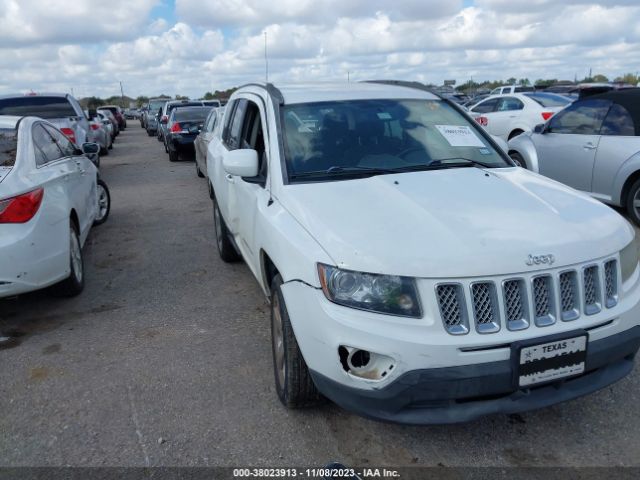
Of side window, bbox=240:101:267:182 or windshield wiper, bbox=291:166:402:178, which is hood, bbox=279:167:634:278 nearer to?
windshield wiper, bbox=291:166:402:178

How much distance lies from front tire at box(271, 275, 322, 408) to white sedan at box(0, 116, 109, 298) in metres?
2.12

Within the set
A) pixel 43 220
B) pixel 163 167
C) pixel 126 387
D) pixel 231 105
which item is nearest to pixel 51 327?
pixel 43 220

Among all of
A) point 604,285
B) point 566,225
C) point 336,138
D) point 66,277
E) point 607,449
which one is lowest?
point 607,449

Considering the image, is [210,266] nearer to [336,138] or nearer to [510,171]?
[336,138]

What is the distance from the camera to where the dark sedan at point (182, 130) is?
1558 centimetres

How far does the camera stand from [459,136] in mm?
4090

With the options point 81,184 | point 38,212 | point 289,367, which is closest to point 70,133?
point 81,184

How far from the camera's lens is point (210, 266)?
6.05 metres

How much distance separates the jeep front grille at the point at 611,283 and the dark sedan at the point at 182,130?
45.2 ft

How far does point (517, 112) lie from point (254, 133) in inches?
407

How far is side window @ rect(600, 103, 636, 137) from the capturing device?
6.90 metres

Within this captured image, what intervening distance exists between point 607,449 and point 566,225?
1142 mm

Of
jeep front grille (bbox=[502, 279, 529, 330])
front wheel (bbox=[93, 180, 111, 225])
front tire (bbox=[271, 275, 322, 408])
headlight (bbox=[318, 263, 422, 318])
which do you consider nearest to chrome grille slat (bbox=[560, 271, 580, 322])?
jeep front grille (bbox=[502, 279, 529, 330])

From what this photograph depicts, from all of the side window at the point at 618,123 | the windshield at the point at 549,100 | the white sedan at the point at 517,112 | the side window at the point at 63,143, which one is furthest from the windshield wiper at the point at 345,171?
the windshield at the point at 549,100
